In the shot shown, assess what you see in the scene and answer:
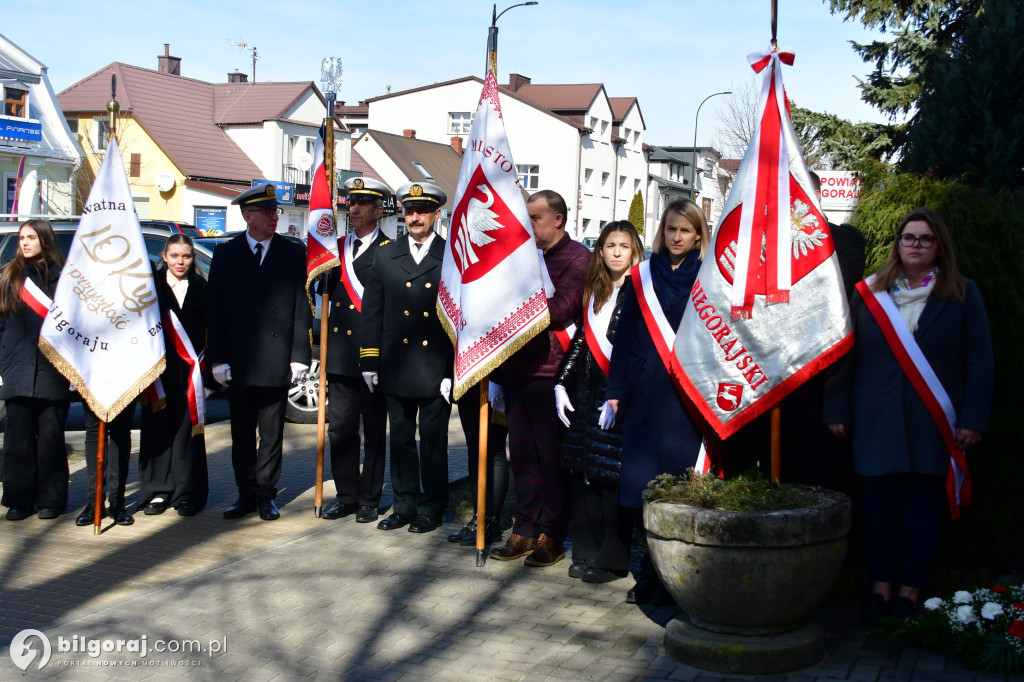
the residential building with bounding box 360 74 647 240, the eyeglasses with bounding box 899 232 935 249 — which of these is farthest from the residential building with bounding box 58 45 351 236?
the eyeglasses with bounding box 899 232 935 249

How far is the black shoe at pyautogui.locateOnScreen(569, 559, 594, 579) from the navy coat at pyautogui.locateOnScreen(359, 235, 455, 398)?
1.50 m

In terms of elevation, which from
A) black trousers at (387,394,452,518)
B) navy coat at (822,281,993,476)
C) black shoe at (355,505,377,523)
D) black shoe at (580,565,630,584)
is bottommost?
black shoe at (355,505,377,523)

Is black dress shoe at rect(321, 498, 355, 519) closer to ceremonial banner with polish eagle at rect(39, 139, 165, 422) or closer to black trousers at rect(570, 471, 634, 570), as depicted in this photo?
ceremonial banner with polish eagle at rect(39, 139, 165, 422)

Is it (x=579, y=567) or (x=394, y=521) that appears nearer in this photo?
(x=579, y=567)

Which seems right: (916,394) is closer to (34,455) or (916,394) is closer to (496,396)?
(496,396)

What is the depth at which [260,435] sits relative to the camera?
24.6 ft

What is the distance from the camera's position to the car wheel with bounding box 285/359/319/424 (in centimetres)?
1159

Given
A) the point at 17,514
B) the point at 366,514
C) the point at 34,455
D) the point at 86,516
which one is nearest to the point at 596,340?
the point at 366,514

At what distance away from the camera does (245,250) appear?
7.55m

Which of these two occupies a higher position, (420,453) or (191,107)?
(191,107)

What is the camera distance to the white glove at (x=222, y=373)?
24.3 feet

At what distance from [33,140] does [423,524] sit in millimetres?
36308

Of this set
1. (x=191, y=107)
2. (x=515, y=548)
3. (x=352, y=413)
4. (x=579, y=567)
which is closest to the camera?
(x=579, y=567)

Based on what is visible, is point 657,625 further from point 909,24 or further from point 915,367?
point 909,24
